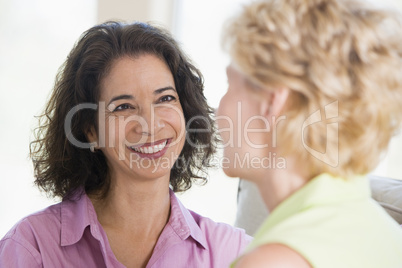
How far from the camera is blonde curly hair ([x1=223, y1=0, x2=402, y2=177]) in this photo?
0.87m

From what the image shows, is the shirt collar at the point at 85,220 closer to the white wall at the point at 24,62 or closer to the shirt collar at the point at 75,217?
the shirt collar at the point at 75,217

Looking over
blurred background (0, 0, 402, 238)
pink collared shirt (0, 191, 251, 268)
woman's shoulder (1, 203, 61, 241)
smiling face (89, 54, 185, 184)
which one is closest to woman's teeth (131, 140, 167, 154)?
smiling face (89, 54, 185, 184)

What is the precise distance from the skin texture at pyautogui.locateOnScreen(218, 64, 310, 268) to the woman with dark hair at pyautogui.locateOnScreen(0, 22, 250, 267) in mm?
767

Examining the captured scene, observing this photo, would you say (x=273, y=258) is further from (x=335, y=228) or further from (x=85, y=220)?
(x=85, y=220)

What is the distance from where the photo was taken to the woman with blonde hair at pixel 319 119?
2.85 ft

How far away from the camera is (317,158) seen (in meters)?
0.94

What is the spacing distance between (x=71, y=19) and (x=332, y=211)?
3.24 m

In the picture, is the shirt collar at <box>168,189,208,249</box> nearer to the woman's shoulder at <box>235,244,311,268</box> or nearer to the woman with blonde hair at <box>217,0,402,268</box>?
the woman with blonde hair at <box>217,0,402,268</box>

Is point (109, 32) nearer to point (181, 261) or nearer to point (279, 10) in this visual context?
point (181, 261)

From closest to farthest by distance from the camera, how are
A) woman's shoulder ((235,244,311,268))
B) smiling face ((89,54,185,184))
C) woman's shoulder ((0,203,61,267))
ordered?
woman's shoulder ((235,244,311,268))
woman's shoulder ((0,203,61,267))
smiling face ((89,54,185,184))

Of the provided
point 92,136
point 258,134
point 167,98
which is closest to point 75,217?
point 92,136

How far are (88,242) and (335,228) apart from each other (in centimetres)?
111

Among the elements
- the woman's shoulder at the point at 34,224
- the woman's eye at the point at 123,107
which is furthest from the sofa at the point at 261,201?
the woman's shoulder at the point at 34,224

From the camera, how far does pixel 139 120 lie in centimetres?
178
